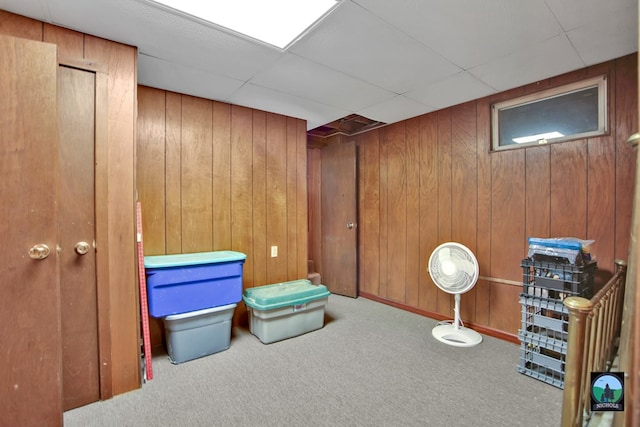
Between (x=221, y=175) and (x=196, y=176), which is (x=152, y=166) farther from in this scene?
(x=221, y=175)

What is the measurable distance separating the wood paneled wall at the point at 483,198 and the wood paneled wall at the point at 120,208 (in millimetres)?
2602

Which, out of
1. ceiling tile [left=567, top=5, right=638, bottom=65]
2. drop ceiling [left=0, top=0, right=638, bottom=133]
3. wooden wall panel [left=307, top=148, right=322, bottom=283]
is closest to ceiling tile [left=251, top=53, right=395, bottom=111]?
drop ceiling [left=0, top=0, right=638, bottom=133]

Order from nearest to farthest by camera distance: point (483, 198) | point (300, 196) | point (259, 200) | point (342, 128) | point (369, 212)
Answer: point (483, 198)
point (259, 200)
point (300, 196)
point (369, 212)
point (342, 128)

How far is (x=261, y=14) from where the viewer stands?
1535 mm

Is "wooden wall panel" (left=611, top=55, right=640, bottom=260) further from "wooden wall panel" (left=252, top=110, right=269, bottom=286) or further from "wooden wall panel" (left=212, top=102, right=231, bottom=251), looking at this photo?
"wooden wall panel" (left=212, top=102, right=231, bottom=251)

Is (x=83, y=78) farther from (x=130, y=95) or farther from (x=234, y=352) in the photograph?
(x=234, y=352)

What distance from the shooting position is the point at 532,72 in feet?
6.99

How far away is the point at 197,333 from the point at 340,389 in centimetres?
113

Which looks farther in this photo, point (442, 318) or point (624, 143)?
point (442, 318)

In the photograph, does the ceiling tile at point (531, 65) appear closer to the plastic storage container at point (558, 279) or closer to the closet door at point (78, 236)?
the plastic storage container at point (558, 279)

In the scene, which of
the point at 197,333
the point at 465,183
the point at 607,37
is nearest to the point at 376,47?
the point at 607,37

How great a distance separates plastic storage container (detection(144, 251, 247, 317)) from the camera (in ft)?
6.47

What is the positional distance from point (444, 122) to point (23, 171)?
10.4 ft

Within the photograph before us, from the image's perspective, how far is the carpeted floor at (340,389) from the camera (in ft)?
5.11
